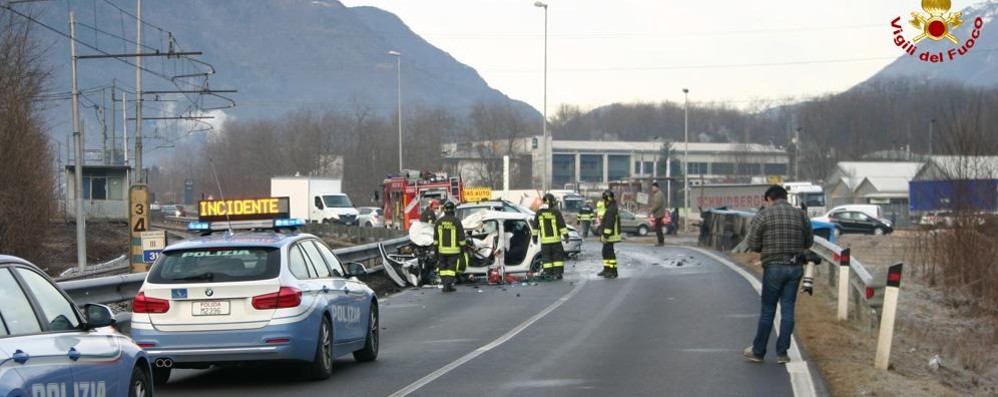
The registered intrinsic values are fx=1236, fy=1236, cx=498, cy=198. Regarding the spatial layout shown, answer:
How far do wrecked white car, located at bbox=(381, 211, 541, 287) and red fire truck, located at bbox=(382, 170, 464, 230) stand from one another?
15504 mm

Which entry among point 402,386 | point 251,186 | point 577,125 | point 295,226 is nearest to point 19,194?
point 295,226

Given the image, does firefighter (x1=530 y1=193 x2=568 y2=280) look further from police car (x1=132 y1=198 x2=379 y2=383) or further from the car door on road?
the car door on road

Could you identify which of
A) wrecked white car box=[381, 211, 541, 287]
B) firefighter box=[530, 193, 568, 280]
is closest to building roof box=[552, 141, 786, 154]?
wrecked white car box=[381, 211, 541, 287]

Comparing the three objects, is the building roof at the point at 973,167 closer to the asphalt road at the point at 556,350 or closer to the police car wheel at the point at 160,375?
the asphalt road at the point at 556,350

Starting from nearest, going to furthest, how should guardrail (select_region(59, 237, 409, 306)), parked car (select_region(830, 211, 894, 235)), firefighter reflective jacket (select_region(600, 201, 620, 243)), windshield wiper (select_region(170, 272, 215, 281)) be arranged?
1. windshield wiper (select_region(170, 272, 215, 281))
2. guardrail (select_region(59, 237, 409, 306))
3. firefighter reflective jacket (select_region(600, 201, 620, 243))
4. parked car (select_region(830, 211, 894, 235))

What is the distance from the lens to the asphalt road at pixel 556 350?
11086 millimetres

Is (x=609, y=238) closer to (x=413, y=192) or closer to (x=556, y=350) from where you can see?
(x=556, y=350)

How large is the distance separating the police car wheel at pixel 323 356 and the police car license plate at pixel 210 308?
935 millimetres

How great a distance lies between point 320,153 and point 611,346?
87898 mm

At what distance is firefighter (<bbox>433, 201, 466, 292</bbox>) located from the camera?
75.5ft

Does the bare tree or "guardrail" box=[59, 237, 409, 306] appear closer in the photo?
"guardrail" box=[59, 237, 409, 306]

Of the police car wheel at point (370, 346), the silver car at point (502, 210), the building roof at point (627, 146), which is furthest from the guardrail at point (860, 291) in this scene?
the building roof at point (627, 146)

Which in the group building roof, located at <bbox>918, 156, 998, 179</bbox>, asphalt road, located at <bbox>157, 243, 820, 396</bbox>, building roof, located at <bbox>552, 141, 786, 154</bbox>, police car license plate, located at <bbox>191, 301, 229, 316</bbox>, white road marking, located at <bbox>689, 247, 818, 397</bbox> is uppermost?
building roof, located at <bbox>552, 141, 786, 154</bbox>

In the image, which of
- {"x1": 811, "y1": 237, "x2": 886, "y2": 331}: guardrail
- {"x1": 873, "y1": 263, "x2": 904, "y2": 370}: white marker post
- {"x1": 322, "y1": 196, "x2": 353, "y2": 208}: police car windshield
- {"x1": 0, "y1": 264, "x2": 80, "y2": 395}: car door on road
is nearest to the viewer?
{"x1": 0, "y1": 264, "x2": 80, "y2": 395}: car door on road
